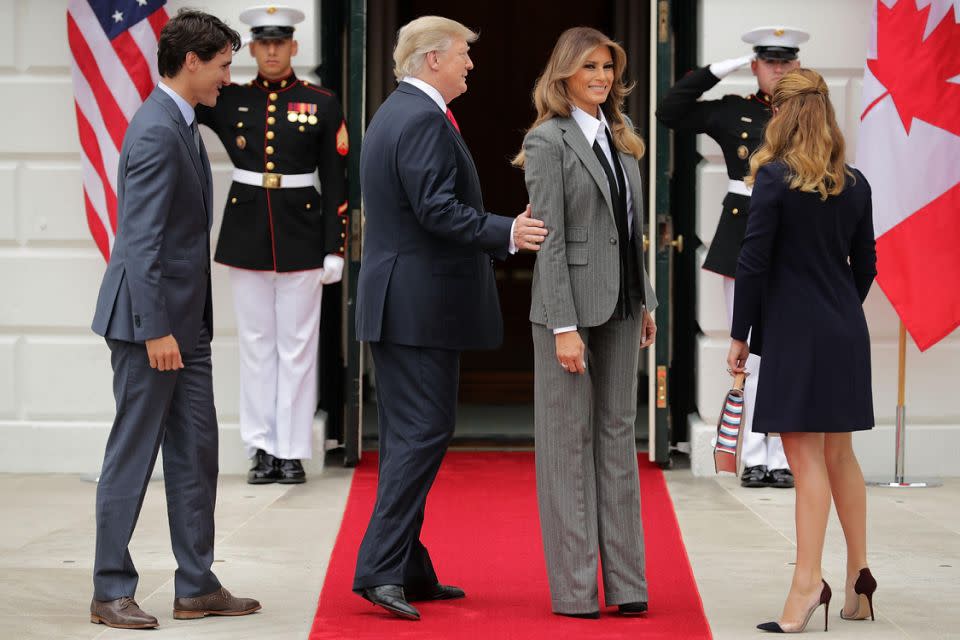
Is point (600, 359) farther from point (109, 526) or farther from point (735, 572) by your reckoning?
point (109, 526)

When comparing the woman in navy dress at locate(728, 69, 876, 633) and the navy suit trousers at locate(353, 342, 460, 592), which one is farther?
the navy suit trousers at locate(353, 342, 460, 592)

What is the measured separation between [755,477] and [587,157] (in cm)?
312

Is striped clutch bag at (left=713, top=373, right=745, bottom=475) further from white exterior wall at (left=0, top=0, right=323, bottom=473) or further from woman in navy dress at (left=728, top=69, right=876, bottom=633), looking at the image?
white exterior wall at (left=0, top=0, right=323, bottom=473)

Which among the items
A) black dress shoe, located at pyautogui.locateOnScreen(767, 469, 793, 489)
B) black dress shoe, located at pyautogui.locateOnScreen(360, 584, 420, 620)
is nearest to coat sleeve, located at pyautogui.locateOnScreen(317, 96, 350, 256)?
black dress shoe, located at pyautogui.locateOnScreen(767, 469, 793, 489)

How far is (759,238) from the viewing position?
14.5 ft

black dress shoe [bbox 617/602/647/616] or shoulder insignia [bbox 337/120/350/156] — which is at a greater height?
shoulder insignia [bbox 337/120/350/156]

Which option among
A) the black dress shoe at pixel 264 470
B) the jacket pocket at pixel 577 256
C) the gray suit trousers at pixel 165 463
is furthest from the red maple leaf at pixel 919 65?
the gray suit trousers at pixel 165 463

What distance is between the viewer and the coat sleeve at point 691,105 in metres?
7.13

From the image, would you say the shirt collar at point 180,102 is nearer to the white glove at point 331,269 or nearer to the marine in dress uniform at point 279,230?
the marine in dress uniform at point 279,230

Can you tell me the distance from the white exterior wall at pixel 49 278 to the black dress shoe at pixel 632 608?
3.18 metres

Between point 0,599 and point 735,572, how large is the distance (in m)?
2.50

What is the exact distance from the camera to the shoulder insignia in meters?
7.37

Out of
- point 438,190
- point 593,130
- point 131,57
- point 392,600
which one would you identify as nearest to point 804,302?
point 593,130

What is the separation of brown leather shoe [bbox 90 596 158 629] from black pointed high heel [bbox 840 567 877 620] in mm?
2128
